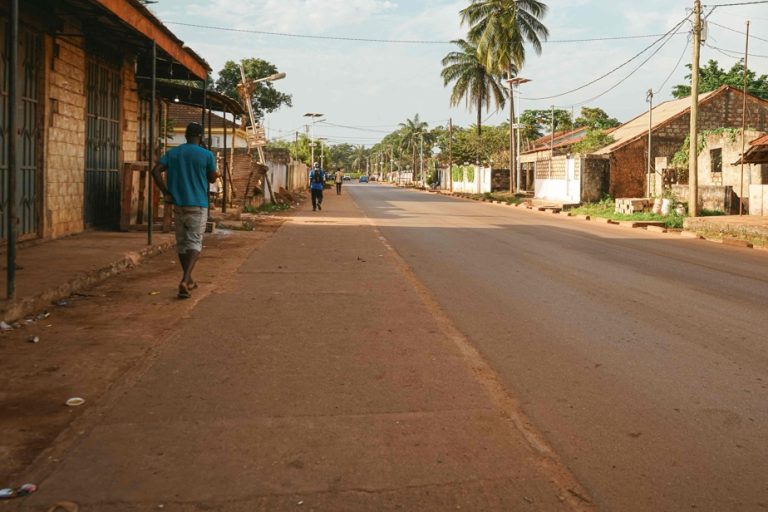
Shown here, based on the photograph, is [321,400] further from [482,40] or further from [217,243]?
[482,40]

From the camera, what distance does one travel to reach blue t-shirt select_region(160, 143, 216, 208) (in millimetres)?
8445

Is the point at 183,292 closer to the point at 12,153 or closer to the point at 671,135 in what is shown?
the point at 12,153

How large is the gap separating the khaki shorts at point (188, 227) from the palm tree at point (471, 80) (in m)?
51.8

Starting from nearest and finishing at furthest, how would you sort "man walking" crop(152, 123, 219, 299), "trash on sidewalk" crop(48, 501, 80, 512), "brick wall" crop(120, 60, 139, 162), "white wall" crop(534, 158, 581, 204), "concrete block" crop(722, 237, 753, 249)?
"trash on sidewalk" crop(48, 501, 80, 512) < "man walking" crop(152, 123, 219, 299) < "brick wall" crop(120, 60, 139, 162) < "concrete block" crop(722, 237, 753, 249) < "white wall" crop(534, 158, 581, 204)

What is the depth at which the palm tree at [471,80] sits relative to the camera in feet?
190

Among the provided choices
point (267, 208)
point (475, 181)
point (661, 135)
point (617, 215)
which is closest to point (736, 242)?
point (617, 215)

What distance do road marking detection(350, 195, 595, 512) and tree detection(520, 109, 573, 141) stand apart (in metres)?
65.3

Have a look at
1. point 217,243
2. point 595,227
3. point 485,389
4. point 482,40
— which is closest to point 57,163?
point 217,243

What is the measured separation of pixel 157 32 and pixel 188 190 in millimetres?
4564

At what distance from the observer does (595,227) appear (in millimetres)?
22297

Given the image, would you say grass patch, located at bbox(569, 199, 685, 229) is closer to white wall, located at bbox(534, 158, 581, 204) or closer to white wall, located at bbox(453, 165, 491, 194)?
white wall, located at bbox(534, 158, 581, 204)

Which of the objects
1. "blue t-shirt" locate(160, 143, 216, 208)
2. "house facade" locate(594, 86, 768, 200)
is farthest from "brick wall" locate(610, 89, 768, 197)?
"blue t-shirt" locate(160, 143, 216, 208)

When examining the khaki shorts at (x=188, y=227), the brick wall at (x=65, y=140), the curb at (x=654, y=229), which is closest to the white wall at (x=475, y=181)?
the curb at (x=654, y=229)

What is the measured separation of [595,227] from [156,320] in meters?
17.4
